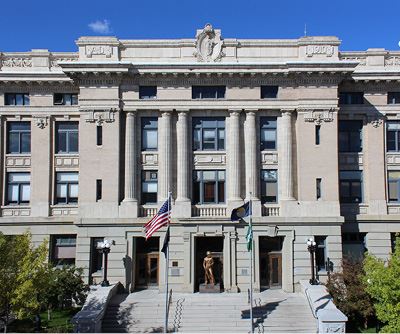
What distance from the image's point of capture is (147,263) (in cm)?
3127

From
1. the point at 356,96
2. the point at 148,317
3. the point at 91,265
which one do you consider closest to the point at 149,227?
the point at 148,317

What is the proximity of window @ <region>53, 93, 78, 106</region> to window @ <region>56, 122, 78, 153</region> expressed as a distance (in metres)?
1.35

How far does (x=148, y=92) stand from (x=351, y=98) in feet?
44.9

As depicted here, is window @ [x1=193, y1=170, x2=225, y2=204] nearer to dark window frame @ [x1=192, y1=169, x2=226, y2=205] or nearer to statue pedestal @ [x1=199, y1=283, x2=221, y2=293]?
dark window frame @ [x1=192, y1=169, x2=226, y2=205]

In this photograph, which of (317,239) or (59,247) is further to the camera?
(59,247)

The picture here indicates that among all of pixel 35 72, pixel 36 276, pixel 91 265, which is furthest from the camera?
pixel 35 72

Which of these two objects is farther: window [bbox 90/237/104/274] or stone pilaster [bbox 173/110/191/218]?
stone pilaster [bbox 173/110/191/218]

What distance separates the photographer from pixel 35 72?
1291 inches

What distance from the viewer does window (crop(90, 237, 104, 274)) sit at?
30.5m

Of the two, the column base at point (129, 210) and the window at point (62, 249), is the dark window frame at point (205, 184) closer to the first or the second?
the column base at point (129, 210)

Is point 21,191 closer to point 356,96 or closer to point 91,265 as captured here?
point 91,265

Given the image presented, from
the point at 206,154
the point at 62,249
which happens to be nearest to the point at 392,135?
the point at 206,154

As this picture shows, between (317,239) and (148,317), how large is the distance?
453 inches

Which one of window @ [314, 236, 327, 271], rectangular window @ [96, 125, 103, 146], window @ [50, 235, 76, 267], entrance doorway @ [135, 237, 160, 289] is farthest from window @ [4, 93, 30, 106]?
window @ [314, 236, 327, 271]
